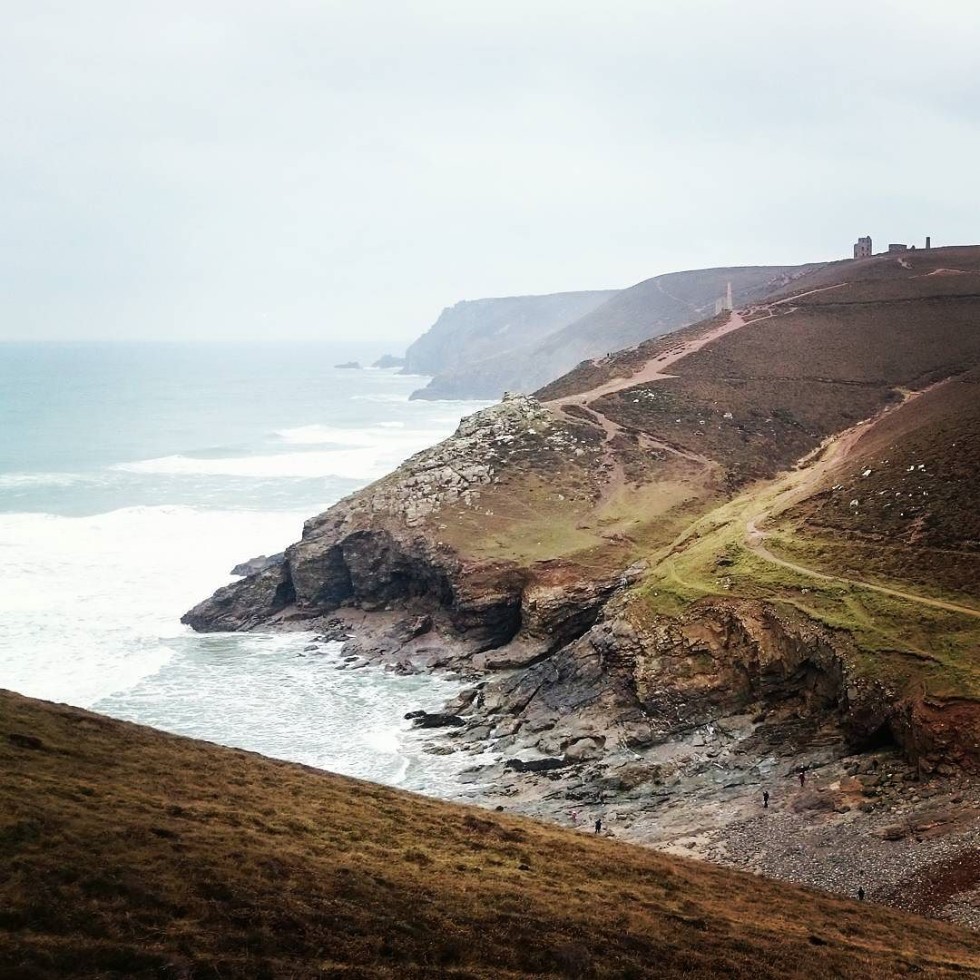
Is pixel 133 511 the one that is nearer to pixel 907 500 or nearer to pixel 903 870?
pixel 907 500

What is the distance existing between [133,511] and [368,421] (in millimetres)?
75179

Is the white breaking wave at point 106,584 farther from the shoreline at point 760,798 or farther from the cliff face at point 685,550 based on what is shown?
the shoreline at point 760,798

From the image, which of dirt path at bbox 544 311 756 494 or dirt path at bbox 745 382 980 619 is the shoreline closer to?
dirt path at bbox 745 382 980 619

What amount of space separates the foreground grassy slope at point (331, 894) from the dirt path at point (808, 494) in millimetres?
16508

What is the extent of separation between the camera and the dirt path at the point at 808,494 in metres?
41.7

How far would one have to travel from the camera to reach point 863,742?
37.2 meters

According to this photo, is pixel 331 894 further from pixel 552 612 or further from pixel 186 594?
pixel 186 594

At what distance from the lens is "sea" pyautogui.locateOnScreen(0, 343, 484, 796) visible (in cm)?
4781

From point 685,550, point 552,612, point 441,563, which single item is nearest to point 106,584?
point 441,563

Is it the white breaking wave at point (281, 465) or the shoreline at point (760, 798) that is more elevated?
the white breaking wave at point (281, 465)

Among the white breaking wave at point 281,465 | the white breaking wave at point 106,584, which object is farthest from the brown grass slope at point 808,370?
the white breaking wave at point 281,465

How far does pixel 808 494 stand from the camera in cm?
5547

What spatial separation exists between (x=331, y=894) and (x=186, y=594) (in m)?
48.6

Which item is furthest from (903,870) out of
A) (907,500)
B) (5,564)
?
(5,564)
